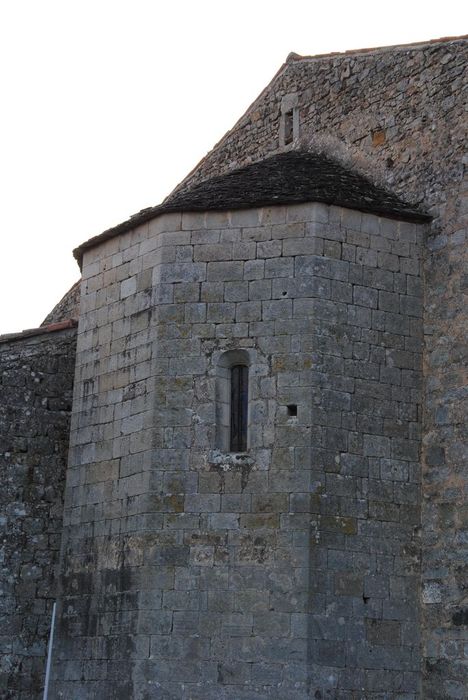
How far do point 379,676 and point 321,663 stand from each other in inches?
23.9

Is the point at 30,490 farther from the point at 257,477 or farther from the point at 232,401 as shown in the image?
the point at 257,477

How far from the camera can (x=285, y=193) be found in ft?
40.1

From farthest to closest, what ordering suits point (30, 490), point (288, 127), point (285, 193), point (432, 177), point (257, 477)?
point (288, 127)
point (30, 490)
point (432, 177)
point (285, 193)
point (257, 477)

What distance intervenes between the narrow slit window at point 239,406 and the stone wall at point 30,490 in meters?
2.38

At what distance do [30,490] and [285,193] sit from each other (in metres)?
3.94

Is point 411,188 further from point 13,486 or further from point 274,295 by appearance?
point 13,486

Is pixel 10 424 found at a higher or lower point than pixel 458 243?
lower

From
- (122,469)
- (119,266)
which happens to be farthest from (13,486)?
(119,266)

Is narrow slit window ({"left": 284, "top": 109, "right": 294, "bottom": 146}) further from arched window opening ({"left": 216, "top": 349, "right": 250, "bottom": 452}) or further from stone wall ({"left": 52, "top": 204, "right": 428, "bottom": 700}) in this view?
arched window opening ({"left": 216, "top": 349, "right": 250, "bottom": 452})

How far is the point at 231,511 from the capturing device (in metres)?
11.4

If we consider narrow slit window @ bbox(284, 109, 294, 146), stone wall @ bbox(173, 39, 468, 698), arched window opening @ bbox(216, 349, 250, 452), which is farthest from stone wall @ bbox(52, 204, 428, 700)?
narrow slit window @ bbox(284, 109, 294, 146)

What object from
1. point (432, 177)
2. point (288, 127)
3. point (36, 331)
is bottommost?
point (36, 331)

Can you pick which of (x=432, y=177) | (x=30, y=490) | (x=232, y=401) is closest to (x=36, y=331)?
(x=30, y=490)

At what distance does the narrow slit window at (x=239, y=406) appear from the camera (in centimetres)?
1172
